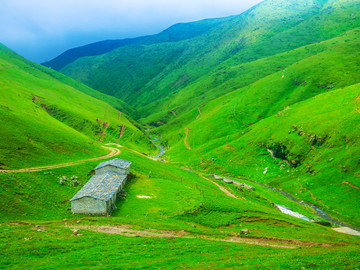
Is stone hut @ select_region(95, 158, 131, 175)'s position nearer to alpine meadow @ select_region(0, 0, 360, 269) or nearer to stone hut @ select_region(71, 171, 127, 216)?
alpine meadow @ select_region(0, 0, 360, 269)

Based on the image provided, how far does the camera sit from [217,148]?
144750mm

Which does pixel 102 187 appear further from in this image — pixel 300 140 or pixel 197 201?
pixel 300 140

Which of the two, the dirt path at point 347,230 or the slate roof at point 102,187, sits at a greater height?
the slate roof at point 102,187

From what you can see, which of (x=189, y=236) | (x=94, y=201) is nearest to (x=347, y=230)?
(x=189, y=236)

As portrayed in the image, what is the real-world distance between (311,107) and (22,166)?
138151 mm

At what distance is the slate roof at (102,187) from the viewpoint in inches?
2005

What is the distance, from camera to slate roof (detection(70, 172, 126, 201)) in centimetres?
5092

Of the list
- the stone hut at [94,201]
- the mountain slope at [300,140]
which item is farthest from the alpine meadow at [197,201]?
the mountain slope at [300,140]

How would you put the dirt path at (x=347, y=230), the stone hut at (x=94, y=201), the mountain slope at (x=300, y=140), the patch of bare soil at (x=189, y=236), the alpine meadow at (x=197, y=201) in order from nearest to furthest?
the alpine meadow at (x=197, y=201)
the patch of bare soil at (x=189, y=236)
the stone hut at (x=94, y=201)
the dirt path at (x=347, y=230)
the mountain slope at (x=300, y=140)

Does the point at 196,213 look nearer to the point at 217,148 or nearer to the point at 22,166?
the point at 22,166

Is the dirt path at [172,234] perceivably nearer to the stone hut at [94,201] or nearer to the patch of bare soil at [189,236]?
the patch of bare soil at [189,236]

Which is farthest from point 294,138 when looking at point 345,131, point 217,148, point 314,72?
point 314,72

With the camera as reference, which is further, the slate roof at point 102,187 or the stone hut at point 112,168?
the stone hut at point 112,168

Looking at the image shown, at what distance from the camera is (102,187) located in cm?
5625
